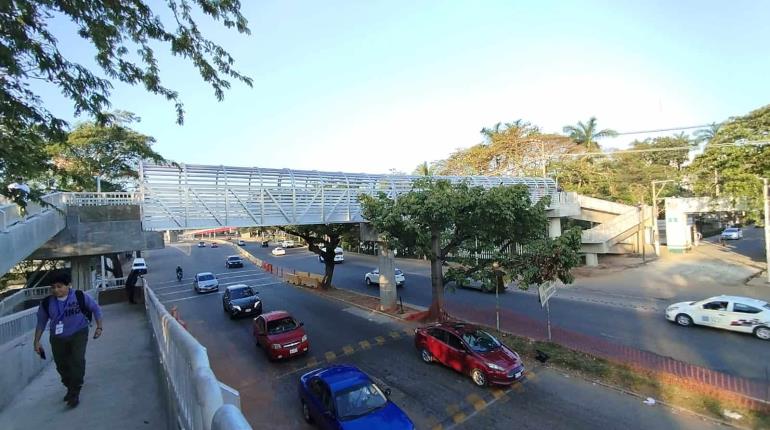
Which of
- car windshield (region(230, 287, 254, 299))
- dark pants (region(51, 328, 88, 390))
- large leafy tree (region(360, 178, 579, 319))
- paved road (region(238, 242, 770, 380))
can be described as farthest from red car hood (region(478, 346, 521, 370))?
car windshield (region(230, 287, 254, 299))

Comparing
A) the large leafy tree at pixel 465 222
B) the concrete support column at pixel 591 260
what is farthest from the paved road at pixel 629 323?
the concrete support column at pixel 591 260

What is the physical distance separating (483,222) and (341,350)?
23.7 ft

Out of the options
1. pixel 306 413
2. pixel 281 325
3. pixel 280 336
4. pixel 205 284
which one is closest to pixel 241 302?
pixel 281 325

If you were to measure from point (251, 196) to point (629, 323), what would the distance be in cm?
1709

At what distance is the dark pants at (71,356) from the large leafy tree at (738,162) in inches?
1243

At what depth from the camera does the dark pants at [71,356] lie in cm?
504

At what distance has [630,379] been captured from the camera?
428 inches

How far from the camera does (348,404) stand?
839cm

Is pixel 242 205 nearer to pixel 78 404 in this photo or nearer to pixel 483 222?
pixel 483 222

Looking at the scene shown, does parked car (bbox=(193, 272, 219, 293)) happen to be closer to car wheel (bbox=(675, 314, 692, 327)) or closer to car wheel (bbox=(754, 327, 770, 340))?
car wheel (bbox=(675, 314, 692, 327))

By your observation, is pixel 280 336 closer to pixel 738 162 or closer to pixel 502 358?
pixel 502 358

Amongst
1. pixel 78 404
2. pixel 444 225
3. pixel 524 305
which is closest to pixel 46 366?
pixel 78 404

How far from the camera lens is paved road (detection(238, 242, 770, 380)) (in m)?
12.5

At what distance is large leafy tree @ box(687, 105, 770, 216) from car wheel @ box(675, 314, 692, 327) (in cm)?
1421
